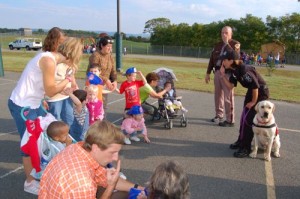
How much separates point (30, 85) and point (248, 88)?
137 inches

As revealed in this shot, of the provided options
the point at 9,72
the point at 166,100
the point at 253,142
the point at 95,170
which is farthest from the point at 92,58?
the point at 9,72

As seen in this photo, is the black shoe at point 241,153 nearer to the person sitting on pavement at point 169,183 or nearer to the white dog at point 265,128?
the white dog at point 265,128

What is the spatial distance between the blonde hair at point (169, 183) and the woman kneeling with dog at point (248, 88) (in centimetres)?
325

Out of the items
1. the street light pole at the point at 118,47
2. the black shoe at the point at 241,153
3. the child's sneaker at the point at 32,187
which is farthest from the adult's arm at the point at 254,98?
the street light pole at the point at 118,47

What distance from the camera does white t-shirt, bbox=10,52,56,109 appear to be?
11.8 feet

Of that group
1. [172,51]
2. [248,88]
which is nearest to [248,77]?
[248,88]

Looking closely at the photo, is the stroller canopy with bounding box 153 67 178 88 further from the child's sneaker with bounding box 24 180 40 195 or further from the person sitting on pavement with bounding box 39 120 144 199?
the person sitting on pavement with bounding box 39 120 144 199

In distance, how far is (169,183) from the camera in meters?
2.08

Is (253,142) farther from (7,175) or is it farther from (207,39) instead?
(207,39)

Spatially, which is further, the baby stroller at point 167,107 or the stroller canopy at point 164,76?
the stroller canopy at point 164,76

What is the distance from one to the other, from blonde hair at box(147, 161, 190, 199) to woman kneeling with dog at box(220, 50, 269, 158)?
325 centimetres

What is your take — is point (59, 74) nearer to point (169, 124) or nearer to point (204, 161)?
point (204, 161)

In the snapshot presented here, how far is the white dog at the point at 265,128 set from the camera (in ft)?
15.8

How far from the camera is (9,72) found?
15539 mm
